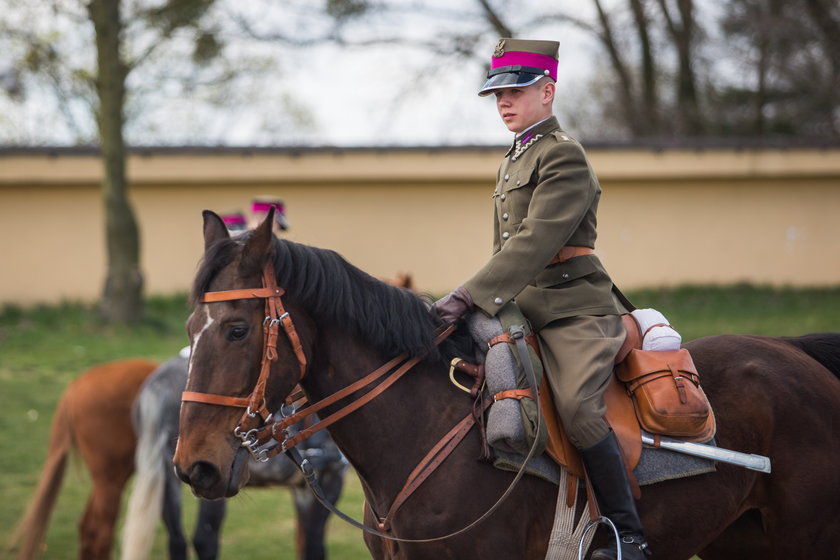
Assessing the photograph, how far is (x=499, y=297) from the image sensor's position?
8.96 ft

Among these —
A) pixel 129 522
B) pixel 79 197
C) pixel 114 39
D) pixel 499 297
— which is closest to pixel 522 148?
pixel 499 297

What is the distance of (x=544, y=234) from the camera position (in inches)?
107

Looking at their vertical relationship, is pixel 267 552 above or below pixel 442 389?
below

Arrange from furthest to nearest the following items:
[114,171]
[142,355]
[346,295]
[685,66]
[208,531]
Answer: [685,66] → [114,171] → [142,355] → [208,531] → [346,295]

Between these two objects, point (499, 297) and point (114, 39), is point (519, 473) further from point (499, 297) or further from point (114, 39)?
point (114, 39)

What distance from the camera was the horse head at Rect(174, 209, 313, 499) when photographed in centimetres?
243

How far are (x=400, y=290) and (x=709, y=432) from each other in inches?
46.3

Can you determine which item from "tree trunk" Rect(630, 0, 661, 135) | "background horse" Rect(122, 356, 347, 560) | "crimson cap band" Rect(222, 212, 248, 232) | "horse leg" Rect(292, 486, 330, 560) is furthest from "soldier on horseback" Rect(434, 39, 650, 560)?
"tree trunk" Rect(630, 0, 661, 135)

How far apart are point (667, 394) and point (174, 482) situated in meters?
3.55

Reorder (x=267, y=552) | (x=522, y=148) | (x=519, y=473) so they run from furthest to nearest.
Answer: (x=267, y=552)
(x=522, y=148)
(x=519, y=473)

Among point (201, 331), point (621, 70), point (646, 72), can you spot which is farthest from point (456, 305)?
point (621, 70)

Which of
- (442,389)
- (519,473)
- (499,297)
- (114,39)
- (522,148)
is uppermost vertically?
(114,39)

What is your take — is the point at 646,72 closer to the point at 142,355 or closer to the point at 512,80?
the point at 142,355

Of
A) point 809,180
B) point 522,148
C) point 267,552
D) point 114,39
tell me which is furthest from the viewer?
point 809,180
